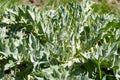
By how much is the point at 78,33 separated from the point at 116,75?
70 cm

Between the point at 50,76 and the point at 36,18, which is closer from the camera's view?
the point at 50,76

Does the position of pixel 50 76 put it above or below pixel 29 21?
below

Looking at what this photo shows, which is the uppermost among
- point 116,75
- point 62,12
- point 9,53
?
point 62,12

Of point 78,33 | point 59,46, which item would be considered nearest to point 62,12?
point 78,33

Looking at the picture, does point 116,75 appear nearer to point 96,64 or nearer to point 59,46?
point 96,64

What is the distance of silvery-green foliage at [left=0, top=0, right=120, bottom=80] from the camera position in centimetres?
306

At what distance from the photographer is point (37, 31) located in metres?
3.58

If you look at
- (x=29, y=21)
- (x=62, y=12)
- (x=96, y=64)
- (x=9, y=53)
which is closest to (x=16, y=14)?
(x=29, y=21)

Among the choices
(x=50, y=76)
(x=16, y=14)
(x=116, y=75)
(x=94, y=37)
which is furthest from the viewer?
(x=16, y=14)

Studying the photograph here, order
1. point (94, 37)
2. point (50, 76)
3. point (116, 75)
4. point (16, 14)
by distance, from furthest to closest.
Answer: point (16, 14), point (94, 37), point (116, 75), point (50, 76)

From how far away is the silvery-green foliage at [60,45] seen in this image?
10.1 feet

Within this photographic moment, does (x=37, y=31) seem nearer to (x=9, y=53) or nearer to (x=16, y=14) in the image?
(x=16, y=14)

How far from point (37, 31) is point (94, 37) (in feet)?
1.79

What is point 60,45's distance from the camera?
335 centimetres
